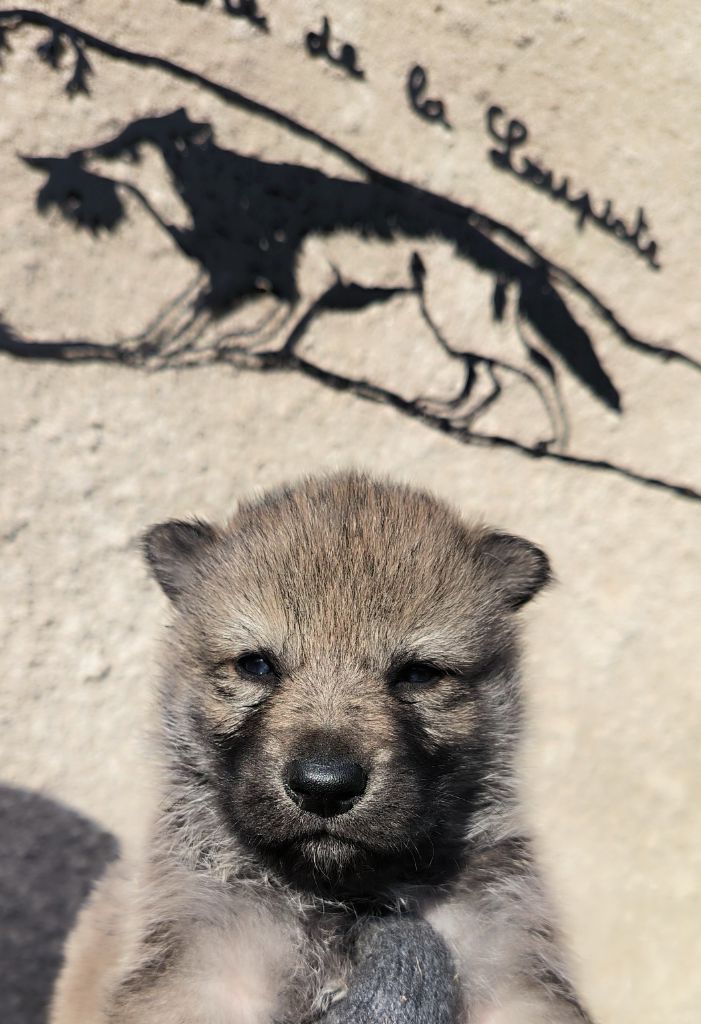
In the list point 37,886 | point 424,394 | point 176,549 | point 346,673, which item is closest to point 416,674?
point 346,673

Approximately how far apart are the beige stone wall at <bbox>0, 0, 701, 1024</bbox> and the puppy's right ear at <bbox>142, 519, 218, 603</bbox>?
778mm

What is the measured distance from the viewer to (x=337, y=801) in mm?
1368

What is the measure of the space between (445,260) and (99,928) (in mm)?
2119

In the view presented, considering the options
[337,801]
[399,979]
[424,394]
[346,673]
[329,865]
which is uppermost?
[424,394]

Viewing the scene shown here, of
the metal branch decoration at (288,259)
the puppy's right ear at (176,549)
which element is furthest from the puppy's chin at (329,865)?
the metal branch decoration at (288,259)

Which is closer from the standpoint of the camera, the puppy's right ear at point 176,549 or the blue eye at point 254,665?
the blue eye at point 254,665

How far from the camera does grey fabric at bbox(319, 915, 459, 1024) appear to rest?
1455mm

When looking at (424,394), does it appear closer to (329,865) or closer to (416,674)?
(416,674)

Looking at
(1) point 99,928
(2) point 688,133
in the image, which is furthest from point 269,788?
(2) point 688,133

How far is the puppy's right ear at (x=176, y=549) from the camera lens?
6.24 ft

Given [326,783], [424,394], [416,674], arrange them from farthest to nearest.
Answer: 1. [424,394]
2. [416,674]
3. [326,783]

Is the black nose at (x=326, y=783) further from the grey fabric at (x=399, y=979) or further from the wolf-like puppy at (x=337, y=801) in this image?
the grey fabric at (x=399, y=979)

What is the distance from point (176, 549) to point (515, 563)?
0.71 m

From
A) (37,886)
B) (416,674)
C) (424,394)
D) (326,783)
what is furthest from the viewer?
(424,394)
